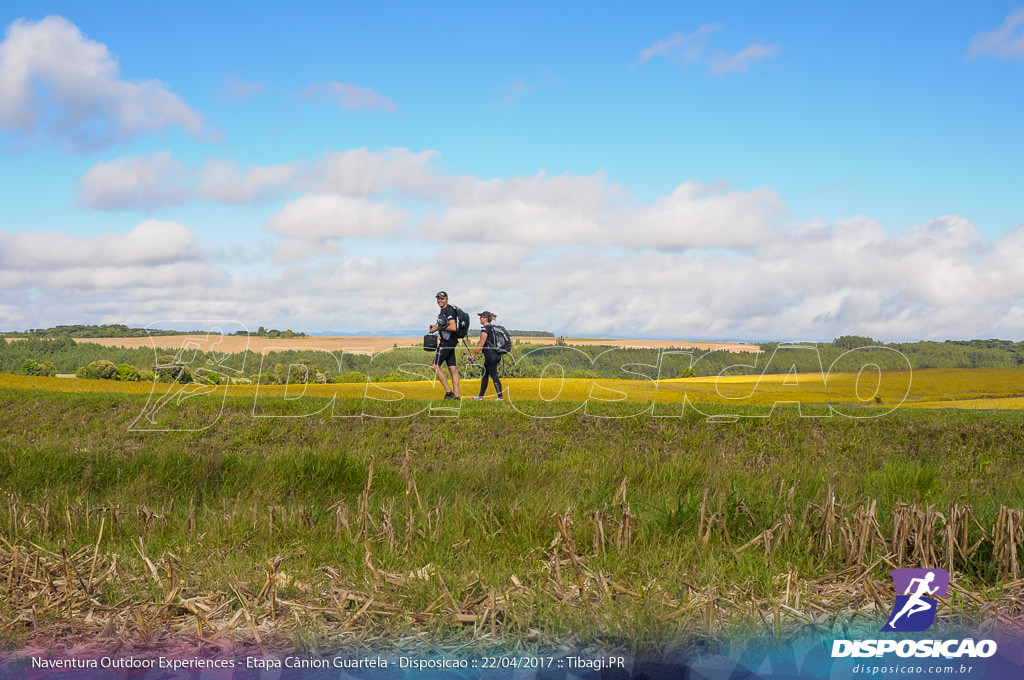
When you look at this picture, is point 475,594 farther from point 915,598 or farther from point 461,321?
point 461,321

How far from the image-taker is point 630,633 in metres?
3.87

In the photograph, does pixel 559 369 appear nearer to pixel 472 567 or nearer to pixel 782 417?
pixel 782 417

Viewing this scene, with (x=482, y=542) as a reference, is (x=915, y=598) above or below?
above

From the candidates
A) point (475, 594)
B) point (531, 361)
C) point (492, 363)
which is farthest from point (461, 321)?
point (475, 594)

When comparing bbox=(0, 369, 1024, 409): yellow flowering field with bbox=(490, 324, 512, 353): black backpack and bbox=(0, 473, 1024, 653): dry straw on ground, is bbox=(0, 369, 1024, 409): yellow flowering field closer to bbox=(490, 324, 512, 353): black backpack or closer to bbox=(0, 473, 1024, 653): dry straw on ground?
bbox=(490, 324, 512, 353): black backpack

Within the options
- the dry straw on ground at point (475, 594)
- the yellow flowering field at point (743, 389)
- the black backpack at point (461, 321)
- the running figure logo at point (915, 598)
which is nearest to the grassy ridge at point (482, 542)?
the dry straw on ground at point (475, 594)

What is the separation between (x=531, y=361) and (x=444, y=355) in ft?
19.6

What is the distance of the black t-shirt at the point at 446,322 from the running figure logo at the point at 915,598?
1326cm

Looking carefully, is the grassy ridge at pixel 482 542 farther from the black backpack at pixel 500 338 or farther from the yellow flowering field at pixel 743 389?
the yellow flowering field at pixel 743 389

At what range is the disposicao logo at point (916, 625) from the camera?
386 centimetres

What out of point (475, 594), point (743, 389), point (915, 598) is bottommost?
point (475, 594)

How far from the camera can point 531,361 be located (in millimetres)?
23438

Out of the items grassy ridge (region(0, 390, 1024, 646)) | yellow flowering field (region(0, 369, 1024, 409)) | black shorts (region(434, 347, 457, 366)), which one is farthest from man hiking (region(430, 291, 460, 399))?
grassy ridge (region(0, 390, 1024, 646))

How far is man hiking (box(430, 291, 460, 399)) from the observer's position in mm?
17359
